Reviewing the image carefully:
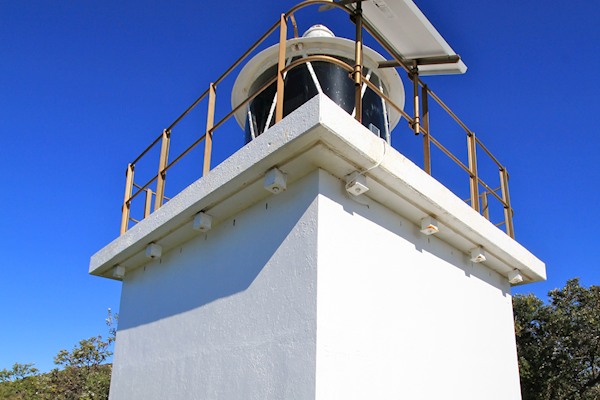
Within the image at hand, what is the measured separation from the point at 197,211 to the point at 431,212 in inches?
84.4

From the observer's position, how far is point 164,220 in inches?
196

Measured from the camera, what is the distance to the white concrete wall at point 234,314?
11.8ft

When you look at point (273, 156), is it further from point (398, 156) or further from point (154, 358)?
point (154, 358)

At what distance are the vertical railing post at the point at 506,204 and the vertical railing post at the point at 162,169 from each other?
4064 mm

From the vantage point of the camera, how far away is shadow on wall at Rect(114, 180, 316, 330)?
408 centimetres

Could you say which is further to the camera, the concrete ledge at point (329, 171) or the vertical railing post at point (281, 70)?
the vertical railing post at point (281, 70)

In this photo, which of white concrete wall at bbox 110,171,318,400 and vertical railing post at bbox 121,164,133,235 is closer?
white concrete wall at bbox 110,171,318,400

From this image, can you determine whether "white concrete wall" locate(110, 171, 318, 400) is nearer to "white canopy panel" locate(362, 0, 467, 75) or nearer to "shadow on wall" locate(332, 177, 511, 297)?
"shadow on wall" locate(332, 177, 511, 297)

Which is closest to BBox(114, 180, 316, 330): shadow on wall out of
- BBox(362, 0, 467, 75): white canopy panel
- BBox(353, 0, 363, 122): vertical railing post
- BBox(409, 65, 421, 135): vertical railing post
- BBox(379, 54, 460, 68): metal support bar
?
BBox(353, 0, 363, 122): vertical railing post

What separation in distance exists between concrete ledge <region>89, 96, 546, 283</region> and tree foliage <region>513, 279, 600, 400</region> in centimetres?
1116

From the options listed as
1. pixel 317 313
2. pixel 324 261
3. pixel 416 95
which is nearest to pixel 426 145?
pixel 416 95

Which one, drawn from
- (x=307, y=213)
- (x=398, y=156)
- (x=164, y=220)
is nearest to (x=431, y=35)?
(x=398, y=156)

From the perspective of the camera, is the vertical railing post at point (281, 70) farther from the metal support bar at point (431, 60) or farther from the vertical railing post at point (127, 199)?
the vertical railing post at point (127, 199)

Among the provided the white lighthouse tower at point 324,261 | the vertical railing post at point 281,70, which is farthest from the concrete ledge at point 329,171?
the vertical railing post at point 281,70
